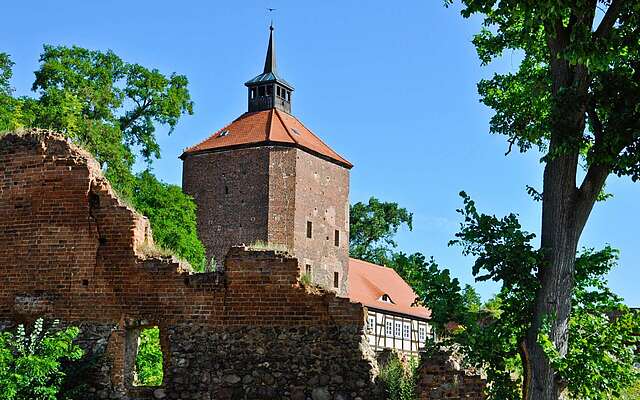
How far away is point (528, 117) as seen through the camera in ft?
39.5

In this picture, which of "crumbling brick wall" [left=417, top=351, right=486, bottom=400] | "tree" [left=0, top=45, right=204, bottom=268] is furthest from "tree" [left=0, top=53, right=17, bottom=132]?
"crumbling brick wall" [left=417, top=351, right=486, bottom=400]

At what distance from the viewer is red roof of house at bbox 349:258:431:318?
42250 millimetres

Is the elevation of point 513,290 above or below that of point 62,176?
below

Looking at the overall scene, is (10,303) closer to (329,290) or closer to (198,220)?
(329,290)

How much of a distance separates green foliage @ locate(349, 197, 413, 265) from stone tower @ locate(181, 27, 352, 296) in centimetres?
899

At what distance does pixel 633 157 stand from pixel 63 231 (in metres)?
7.66

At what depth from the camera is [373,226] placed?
177 feet

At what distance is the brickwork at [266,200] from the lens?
40500 millimetres

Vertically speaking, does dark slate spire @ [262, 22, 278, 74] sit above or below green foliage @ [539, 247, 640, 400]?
above

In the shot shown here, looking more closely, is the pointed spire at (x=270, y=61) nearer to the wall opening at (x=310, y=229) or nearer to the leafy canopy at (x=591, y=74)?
the wall opening at (x=310, y=229)

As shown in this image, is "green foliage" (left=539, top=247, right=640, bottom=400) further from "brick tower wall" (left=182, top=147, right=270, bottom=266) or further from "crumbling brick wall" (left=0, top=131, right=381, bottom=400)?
"brick tower wall" (left=182, top=147, right=270, bottom=266)

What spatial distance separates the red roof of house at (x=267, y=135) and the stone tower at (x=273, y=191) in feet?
0.15

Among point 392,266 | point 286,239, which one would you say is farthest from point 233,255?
point 392,266

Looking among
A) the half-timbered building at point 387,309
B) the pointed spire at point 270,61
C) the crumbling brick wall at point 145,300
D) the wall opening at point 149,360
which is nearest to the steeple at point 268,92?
the pointed spire at point 270,61
